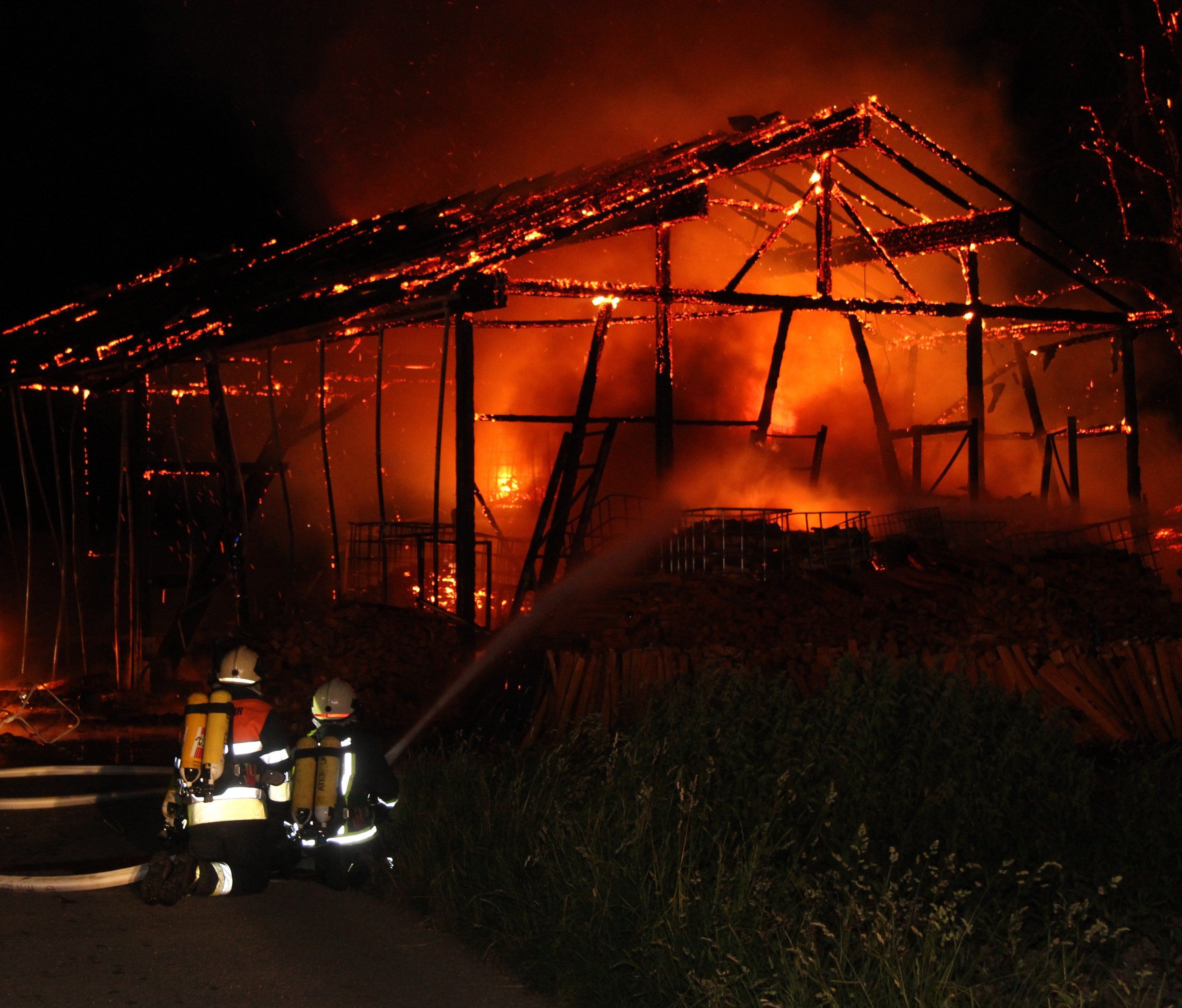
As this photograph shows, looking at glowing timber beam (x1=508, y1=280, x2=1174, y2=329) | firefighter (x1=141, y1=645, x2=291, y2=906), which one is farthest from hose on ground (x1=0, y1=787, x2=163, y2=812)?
glowing timber beam (x1=508, y1=280, x2=1174, y2=329)

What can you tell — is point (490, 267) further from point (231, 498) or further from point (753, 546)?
point (231, 498)

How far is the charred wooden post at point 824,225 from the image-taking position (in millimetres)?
14234

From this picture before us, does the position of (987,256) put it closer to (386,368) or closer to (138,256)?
(386,368)

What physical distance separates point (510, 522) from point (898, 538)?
345 inches

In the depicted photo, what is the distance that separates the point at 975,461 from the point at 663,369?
438 cm

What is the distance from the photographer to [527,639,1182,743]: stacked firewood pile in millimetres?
8898

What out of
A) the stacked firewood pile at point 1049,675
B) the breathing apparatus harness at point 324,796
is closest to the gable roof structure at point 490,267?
the stacked firewood pile at point 1049,675

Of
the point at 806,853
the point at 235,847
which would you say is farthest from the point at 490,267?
the point at 806,853

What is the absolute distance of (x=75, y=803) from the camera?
28.6 feet

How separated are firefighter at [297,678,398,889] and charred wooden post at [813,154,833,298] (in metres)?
8.92

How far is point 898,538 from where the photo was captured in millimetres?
13148

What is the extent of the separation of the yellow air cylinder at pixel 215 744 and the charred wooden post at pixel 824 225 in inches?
372

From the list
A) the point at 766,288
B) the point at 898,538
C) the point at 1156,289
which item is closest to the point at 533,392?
the point at 766,288

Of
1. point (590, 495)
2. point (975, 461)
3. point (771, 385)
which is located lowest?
point (590, 495)
